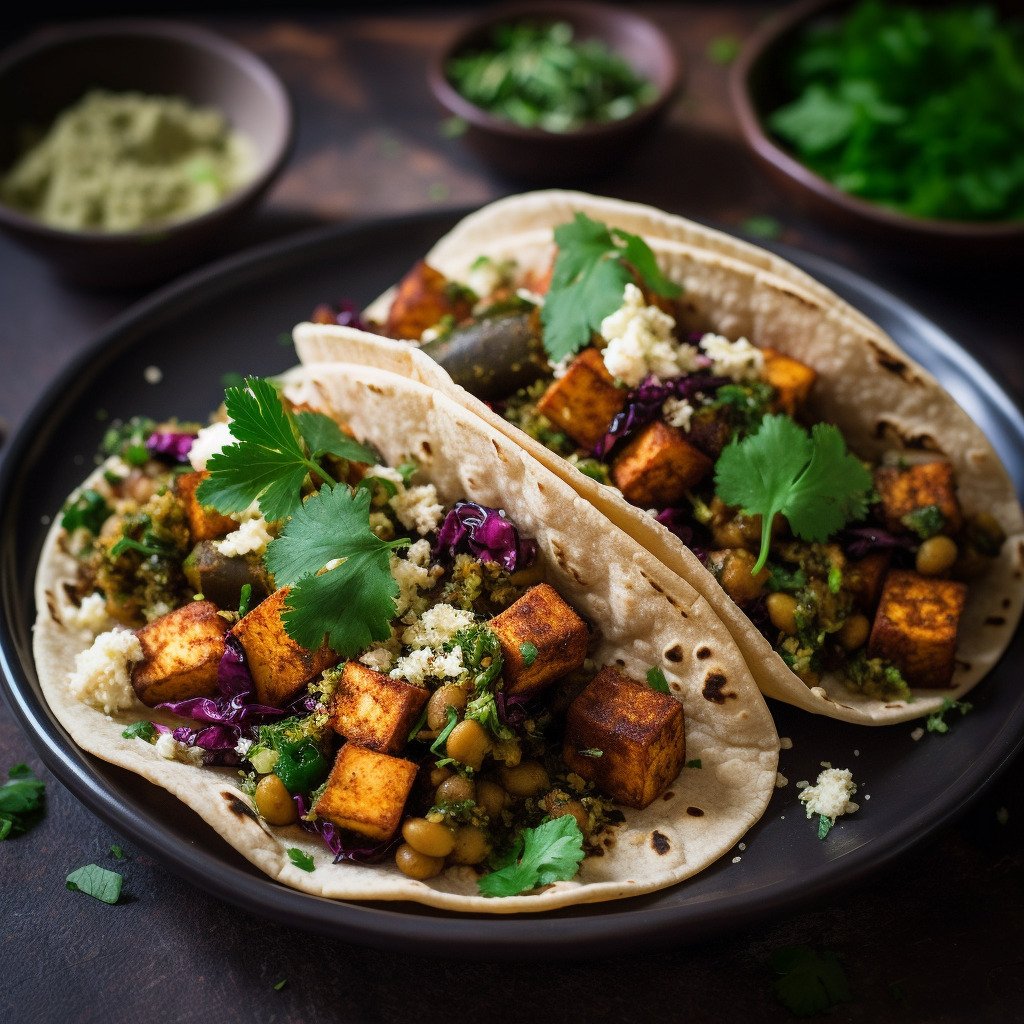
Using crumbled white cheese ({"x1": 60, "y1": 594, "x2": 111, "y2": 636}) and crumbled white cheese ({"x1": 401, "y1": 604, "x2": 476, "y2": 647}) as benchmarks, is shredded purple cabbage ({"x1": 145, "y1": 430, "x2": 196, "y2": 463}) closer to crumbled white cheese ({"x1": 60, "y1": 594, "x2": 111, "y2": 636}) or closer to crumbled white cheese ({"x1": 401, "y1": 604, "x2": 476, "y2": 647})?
crumbled white cheese ({"x1": 60, "y1": 594, "x2": 111, "y2": 636})

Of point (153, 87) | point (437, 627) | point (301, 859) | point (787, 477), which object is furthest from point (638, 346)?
point (153, 87)

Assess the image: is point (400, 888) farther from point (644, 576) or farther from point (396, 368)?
Result: point (396, 368)

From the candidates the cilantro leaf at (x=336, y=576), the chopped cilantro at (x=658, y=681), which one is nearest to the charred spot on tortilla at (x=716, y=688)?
the chopped cilantro at (x=658, y=681)

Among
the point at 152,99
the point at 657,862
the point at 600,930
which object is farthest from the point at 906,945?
the point at 152,99

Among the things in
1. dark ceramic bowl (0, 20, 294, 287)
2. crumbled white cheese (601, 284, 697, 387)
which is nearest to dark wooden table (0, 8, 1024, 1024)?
crumbled white cheese (601, 284, 697, 387)

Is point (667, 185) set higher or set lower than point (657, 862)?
higher

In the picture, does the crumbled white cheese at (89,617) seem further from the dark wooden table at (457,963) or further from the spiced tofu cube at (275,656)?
the spiced tofu cube at (275,656)
